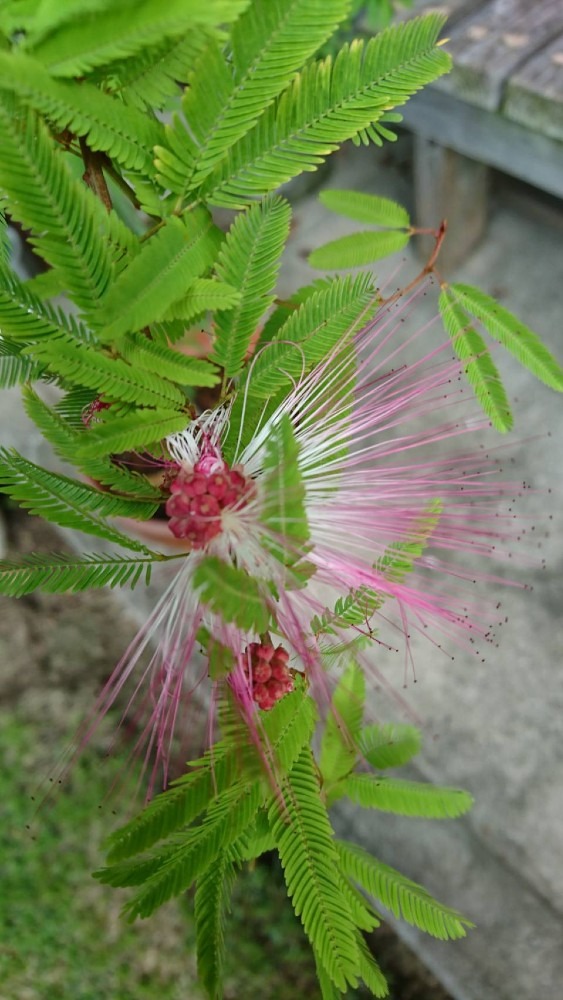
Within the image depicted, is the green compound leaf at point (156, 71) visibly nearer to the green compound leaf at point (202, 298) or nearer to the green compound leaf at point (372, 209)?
the green compound leaf at point (202, 298)

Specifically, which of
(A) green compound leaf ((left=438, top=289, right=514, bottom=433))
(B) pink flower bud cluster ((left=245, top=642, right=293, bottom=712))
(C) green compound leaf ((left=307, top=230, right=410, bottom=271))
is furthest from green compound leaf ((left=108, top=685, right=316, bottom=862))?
(C) green compound leaf ((left=307, top=230, right=410, bottom=271))

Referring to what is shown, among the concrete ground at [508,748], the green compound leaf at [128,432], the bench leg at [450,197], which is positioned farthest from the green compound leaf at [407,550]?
the bench leg at [450,197]

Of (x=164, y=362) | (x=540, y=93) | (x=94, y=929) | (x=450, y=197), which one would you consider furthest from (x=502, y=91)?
(x=94, y=929)

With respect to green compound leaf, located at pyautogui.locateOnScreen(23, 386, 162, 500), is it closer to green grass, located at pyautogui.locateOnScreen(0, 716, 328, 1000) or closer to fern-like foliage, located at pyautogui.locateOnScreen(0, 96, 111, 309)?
fern-like foliage, located at pyautogui.locateOnScreen(0, 96, 111, 309)

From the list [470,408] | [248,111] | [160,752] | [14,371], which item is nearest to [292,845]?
[160,752]

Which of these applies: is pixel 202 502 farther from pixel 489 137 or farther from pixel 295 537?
pixel 489 137

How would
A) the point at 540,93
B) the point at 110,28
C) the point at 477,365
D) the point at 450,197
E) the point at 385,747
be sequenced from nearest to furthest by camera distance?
the point at 110,28, the point at 477,365, the point at 385,747, the point at 540,93, the point at 450,197
